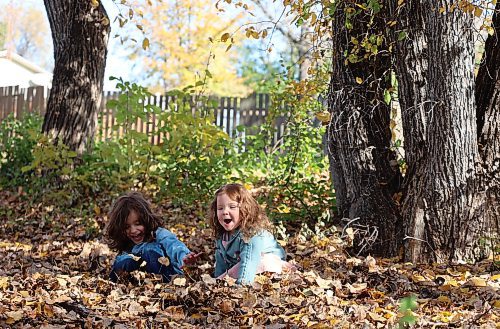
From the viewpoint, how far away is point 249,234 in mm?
5586

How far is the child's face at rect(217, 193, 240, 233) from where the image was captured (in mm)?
5633

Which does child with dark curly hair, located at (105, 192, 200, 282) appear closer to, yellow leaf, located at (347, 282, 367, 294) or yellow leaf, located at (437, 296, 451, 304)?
yellow leaf, located at (347, 282, 367, 294)

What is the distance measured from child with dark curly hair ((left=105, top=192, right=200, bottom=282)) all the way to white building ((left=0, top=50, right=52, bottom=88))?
35253 mm

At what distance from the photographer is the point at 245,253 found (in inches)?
215

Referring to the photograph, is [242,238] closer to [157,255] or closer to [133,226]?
[157,255]

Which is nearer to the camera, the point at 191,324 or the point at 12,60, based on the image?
the point at 191,324

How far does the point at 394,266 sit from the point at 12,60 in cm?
3884

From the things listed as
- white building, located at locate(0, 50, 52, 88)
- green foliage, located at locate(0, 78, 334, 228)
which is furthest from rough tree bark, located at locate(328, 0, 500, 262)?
white building, located at locate(0, 50, 52, 88)

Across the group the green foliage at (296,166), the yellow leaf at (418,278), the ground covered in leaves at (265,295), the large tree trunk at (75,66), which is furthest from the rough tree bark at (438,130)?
the large tree trunk at (75,66)

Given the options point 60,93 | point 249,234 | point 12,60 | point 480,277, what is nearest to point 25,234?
point 60,93

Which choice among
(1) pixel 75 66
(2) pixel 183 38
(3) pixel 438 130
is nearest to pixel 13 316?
(3) pixel 438 130

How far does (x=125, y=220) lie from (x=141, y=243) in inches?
8.7

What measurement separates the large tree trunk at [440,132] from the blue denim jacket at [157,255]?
184 centimetres

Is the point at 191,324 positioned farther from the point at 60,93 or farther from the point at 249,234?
the point at 60,93
